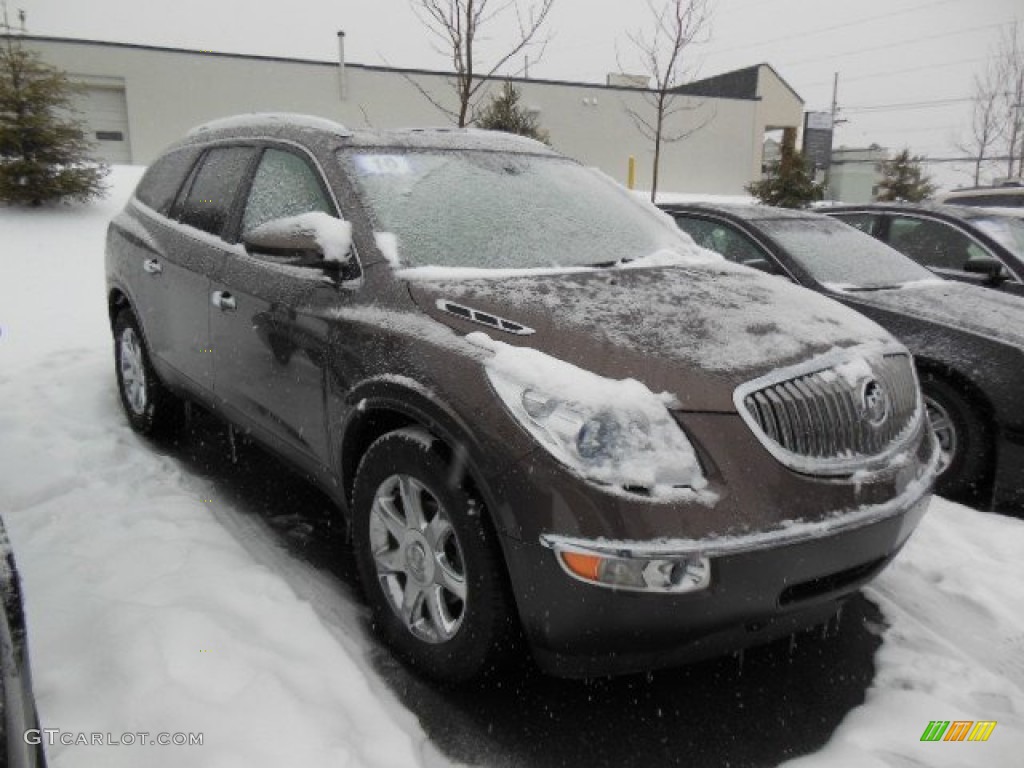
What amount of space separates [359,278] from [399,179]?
0.53m

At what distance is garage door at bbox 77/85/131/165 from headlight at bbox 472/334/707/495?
24.1m

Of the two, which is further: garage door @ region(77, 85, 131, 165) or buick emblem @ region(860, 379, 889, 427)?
garage door @ region(77, 85, 131, 165)

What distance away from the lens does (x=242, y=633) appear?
8.39 feet

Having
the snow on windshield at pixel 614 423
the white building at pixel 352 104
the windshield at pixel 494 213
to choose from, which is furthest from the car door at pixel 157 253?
the white building at pixel 352 104

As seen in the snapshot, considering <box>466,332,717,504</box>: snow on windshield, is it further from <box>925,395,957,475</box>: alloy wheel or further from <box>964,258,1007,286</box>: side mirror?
<box>964,258,1007,286</box>: side mirror

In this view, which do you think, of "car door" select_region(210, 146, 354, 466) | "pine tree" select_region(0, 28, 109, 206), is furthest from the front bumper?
"pine tree" select_region(0, 28, 109, 206)

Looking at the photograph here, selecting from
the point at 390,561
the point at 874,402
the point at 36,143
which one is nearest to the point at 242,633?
the point at 390,561

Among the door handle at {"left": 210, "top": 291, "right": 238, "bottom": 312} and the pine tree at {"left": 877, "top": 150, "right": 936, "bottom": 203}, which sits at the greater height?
the pine tree at {"left": 877, "top": 150, "right": 936, "bottom": 203}

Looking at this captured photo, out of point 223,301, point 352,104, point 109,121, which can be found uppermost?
point 352,104

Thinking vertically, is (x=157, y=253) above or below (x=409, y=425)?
above

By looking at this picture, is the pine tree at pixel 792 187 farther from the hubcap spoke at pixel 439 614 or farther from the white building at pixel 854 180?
the hubcap spoke at pixel 439 614

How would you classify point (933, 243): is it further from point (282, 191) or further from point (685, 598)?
point (685, 598)

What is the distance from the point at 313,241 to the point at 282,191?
753mm

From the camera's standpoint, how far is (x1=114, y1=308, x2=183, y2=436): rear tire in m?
4.39
